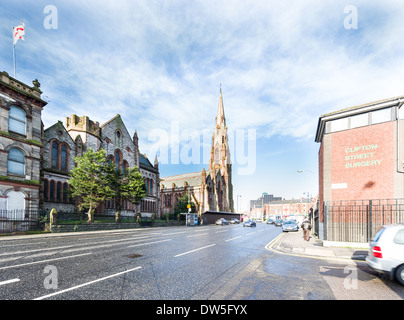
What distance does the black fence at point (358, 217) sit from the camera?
13.0 meters

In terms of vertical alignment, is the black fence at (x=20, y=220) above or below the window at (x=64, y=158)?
below

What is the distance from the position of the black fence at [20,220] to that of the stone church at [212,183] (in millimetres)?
35960

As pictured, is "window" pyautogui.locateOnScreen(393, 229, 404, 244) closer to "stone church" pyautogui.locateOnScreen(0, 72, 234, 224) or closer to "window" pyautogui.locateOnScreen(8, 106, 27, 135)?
"stone church" pyautogui.locateOnScreen(0, 72, 234, 224)

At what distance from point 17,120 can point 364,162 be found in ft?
97.0

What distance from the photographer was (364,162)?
47.2 feet

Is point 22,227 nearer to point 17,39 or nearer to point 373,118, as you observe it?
point 17,39

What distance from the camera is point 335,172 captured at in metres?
15.5

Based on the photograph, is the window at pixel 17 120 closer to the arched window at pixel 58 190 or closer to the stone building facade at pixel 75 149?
the stone building facade at pixel 75 149

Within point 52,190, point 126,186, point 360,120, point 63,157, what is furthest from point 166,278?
point 63,157

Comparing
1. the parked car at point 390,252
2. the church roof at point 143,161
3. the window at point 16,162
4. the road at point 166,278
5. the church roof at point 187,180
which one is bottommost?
the road at point 166,278

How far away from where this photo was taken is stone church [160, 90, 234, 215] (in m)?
65.4

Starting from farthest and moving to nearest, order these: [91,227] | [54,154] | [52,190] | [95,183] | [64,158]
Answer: [64,158] < [54,154] < [52,190] < [95,183] < [91,227]

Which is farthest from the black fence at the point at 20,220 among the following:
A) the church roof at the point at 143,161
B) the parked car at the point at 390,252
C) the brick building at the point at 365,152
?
the church roof at the point at 143,161

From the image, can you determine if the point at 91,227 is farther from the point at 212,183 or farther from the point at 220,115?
the point at 220,115
